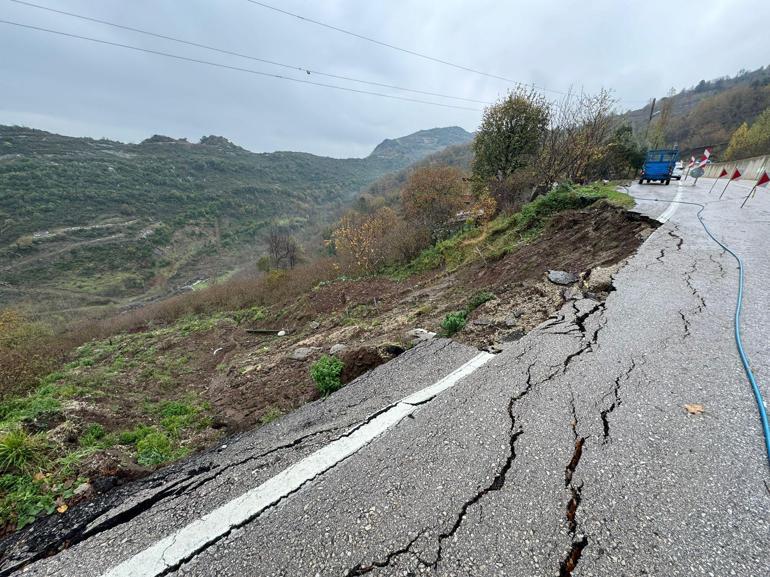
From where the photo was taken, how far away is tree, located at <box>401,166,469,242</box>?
17188 millimetres

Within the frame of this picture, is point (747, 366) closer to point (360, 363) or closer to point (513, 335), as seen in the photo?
point (513, 335)

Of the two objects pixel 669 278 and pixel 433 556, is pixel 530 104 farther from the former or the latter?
pixel 433 556

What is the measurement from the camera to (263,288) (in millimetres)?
19266

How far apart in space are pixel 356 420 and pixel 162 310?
23.3m

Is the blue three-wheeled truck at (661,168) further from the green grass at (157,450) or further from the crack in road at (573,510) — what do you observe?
the green grass at (157,450)

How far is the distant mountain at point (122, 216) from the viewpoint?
4119cm

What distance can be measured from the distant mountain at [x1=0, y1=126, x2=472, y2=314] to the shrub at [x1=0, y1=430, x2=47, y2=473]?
45.3 metres

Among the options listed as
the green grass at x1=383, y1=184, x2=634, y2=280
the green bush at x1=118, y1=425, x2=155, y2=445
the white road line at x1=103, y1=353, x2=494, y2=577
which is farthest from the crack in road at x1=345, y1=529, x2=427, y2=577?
the green grass at x1=383, y1=184, x2=634, y2=280

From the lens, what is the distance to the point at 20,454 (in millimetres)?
2584

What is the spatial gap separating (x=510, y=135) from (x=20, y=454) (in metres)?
19.6

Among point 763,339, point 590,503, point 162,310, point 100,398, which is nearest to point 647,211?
point 763,339

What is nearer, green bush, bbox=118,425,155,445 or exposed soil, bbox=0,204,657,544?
green bush, bbox=118,425,155,445

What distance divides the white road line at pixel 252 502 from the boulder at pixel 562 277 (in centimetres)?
340

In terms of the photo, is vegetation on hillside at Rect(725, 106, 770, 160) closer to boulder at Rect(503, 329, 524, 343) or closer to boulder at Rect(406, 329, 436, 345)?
boulder at Rect(503, 329, 524, 343)
